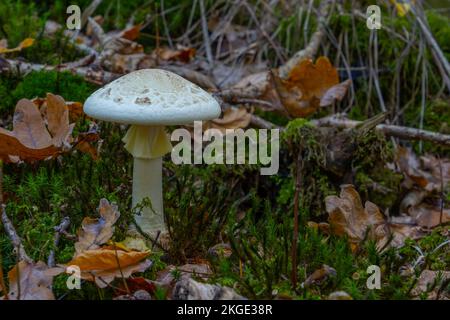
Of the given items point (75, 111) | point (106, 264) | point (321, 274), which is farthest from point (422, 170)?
point (106, 264)

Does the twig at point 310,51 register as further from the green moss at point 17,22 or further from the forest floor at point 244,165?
the green moss at point 17,22

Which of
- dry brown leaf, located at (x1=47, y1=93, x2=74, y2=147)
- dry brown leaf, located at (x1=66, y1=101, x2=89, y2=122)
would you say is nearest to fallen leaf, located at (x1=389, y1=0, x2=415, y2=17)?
dry brown leaf, located at (x1=66, y1=101, x2=89, y2=122)

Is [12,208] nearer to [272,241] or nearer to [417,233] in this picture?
[272,241]

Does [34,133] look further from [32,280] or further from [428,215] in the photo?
[428,215]

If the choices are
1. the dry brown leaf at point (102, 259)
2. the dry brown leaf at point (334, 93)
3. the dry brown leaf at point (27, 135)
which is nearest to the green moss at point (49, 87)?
the dry brown leaf at point (27, 135)

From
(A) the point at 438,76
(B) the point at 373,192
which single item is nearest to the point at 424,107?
(A) the point at 438,76

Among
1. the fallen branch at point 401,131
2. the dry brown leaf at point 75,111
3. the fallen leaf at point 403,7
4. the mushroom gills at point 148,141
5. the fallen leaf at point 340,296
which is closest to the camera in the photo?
the fallen leaf at point 340,296
